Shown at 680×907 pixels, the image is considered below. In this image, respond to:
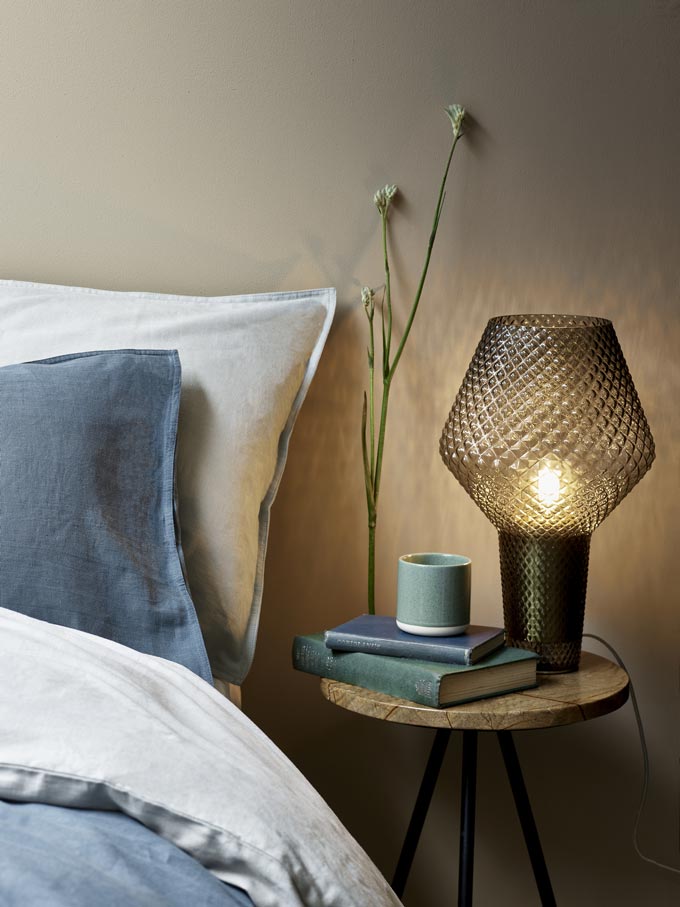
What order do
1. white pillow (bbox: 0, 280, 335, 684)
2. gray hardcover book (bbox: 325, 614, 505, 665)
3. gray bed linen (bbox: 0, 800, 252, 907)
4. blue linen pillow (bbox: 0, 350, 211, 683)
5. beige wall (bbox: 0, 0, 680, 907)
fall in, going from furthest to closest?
beige wall (bbox: 0, 0, 680, 907), white pillow (bbox: 0, 280, 335, 684), gray hardcover book (bbox: 325, 614, 505, 665), blue linen pillow (bbox: 0, 350, 211, 683), gray bed linen (bbox: 0, 800, 252, 907)

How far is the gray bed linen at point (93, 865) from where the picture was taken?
653 mm

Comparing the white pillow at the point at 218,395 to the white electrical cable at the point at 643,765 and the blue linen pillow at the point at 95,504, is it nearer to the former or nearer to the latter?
the blue linen pillow at the point at 95,504

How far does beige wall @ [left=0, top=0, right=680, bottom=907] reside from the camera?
1.69 meters

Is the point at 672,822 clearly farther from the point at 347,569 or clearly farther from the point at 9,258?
the point at 9,258

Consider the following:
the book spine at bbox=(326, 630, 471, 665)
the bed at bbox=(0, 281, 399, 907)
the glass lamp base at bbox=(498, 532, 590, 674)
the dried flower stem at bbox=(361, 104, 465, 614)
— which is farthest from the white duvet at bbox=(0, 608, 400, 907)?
the dried flower stem at bbox=(361, 104, 465, 614)

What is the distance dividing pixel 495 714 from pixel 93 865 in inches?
28.5

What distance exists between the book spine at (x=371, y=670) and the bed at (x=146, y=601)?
0.11 metres

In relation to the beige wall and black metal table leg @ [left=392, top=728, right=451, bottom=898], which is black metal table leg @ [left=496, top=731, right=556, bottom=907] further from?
the beige wall

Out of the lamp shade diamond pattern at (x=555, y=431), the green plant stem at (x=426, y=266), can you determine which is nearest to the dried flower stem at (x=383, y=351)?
the green plant stem at (x=426, y=266)

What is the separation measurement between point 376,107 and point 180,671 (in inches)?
45.8

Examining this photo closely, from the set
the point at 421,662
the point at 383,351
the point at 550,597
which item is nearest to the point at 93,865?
the point at 421,662

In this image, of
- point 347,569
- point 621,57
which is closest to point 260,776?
point 347,569

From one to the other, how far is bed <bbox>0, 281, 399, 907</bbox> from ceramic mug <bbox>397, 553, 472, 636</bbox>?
0.27 m

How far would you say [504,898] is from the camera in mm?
1855
